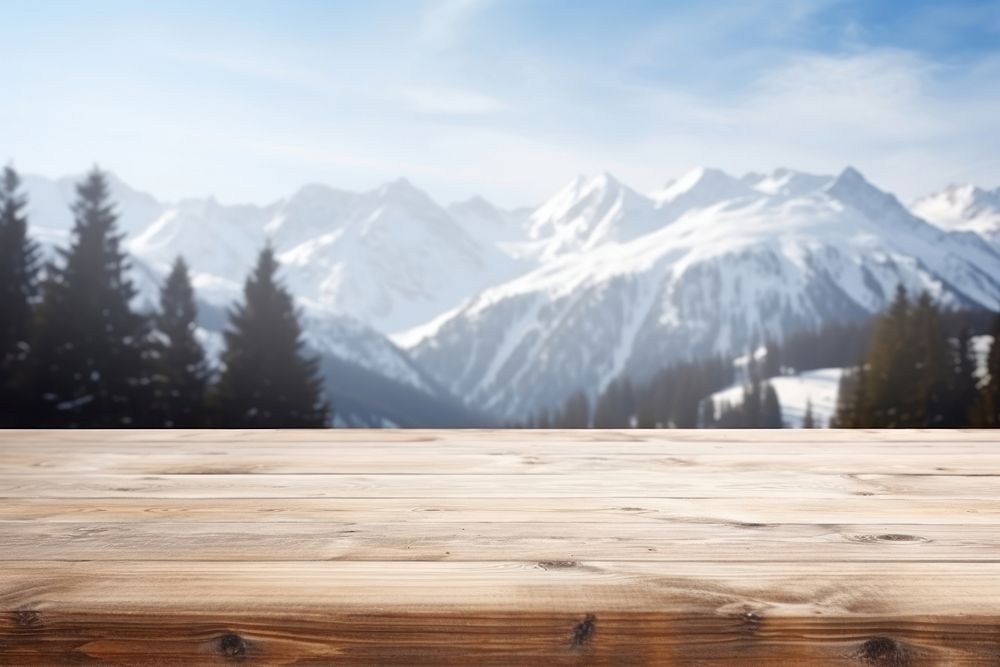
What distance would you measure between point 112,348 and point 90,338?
2.14 ft

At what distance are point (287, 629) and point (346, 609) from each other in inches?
3.5

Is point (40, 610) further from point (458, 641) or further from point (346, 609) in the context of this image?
point (458, 641)

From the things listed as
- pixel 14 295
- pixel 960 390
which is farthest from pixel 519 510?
pixel 960 390

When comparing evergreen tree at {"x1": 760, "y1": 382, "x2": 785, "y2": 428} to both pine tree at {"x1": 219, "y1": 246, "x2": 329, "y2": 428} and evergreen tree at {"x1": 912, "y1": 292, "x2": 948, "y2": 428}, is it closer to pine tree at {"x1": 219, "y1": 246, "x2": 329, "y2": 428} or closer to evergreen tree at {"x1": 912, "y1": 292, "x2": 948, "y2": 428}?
evergreen tree at {"x1": 912, "y1": 292, "x2": 948, "y2": 428}

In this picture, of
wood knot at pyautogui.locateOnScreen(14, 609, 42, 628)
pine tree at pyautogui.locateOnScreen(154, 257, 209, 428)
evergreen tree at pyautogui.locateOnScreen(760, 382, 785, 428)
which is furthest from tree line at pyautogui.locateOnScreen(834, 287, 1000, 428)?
evergreen tree at pyautogui.locateOnScreen(760, 382, 785, 428)

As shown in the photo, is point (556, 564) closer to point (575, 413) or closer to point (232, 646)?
point (232, 646)

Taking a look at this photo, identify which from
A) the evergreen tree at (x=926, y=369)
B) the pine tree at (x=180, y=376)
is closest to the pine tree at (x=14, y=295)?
the pine tree at (x=180, y=376)

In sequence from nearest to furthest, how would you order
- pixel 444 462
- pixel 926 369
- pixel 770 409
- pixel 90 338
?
1. pixel 444 462
2. pixel 90 338
3. pixel 926 369
4. pixel 770 409

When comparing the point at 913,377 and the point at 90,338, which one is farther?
the point at 913,377

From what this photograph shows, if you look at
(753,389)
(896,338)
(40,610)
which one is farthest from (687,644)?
(753,389)

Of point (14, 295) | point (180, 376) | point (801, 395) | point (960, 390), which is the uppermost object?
point (14, 295)

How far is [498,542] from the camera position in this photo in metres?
1.61

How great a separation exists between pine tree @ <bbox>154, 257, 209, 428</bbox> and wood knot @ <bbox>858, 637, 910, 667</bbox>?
83.6ft

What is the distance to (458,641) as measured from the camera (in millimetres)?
1234
